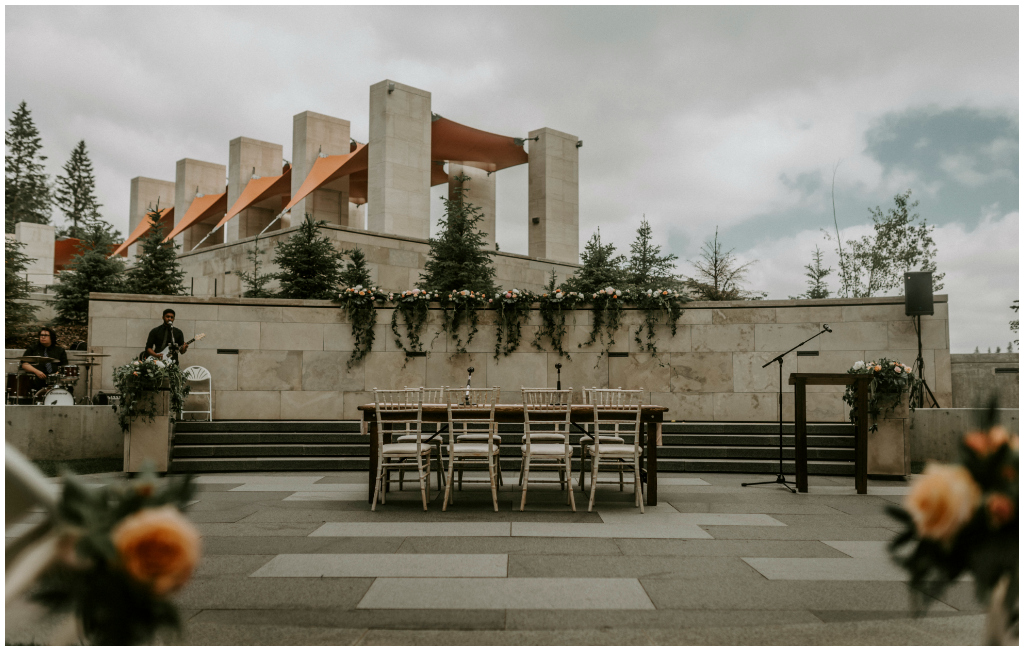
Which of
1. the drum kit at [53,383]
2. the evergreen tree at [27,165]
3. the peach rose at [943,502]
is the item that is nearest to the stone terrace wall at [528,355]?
the drum kit at [53,383]

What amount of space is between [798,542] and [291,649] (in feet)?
12.6

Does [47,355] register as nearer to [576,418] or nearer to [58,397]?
[58,397]

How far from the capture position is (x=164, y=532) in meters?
1.36

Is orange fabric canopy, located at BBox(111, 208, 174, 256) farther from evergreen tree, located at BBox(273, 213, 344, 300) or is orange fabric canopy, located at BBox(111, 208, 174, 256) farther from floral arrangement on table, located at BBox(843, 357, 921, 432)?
floral arrangement on table, located at BBox(843, 357, 921, 432)

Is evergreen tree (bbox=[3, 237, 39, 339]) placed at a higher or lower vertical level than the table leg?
higher

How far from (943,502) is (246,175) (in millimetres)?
26303

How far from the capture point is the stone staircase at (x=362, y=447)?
9.52 meters

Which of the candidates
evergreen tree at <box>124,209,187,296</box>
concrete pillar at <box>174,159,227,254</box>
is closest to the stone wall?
evergreen tree at <box>124,209,187,296</box>

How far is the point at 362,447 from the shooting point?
33.4 feet

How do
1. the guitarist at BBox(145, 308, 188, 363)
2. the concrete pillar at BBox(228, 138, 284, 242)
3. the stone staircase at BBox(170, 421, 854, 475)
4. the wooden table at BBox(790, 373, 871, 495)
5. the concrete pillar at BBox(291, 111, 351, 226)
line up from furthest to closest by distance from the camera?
the concrete pillar at BBox(228, 138, 284, 242)
the concrete pillar at BBox(291, 111, 351, 226)
the guitarist at BBox(145, 308, 188, 363)
the stone staircase at BBox(170, 421, 854, 475)
the wooden table at BBox(790, 373, 871, 495)

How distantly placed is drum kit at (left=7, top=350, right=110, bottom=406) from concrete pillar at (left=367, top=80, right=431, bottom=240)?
8.62m

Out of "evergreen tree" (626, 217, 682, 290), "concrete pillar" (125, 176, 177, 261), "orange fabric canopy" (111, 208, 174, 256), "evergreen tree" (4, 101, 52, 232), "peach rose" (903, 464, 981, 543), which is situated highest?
"evergreen tree" (4, 101, 52, 232)

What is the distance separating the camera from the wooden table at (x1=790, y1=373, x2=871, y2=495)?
7.55 meters

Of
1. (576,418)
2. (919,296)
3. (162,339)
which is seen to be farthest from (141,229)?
(919,296)
